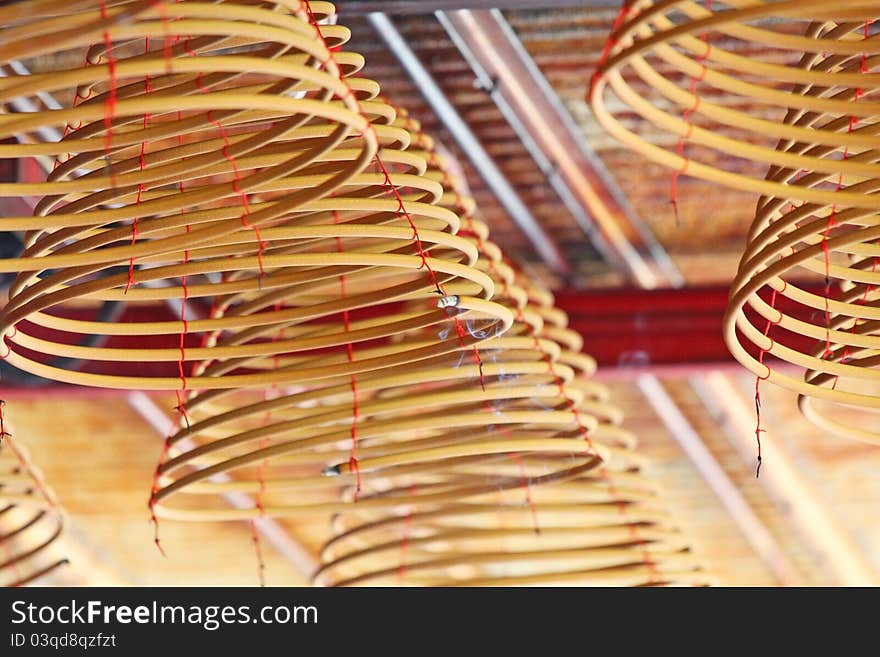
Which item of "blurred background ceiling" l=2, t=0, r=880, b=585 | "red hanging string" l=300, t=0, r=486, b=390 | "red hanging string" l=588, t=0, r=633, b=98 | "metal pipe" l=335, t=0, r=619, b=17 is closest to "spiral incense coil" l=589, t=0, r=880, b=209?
"red hanging string" l=588, t=0, r=633, b=98

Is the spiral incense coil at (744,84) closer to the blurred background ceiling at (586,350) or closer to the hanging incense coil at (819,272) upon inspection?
the hanging incense coil at (819,272)

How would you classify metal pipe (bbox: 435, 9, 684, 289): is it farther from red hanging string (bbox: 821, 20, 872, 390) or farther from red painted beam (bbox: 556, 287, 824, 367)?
red hanging string (bbox: 821, 20, 872, 390)

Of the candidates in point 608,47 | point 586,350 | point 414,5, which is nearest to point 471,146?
point 586,350

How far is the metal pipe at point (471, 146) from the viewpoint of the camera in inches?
156

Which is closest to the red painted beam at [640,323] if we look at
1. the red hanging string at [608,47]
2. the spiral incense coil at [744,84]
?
the spiral incense coil at [744,84]

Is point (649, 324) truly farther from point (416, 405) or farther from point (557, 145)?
point (416, 405)

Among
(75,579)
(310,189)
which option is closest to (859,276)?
(310,189)

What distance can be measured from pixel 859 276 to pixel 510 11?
1979 millimetres

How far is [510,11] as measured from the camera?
12.8 feet

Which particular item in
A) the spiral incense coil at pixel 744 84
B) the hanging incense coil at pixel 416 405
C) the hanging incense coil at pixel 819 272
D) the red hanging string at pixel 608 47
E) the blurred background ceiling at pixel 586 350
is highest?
the red hanging string at pixel 608 47

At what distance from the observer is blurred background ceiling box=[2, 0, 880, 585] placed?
162 inches

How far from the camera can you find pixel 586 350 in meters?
4.79

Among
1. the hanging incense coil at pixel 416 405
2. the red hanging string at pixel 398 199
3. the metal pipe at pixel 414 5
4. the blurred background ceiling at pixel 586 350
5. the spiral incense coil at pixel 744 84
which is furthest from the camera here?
the blurred background ceiling at pixel 586 350
